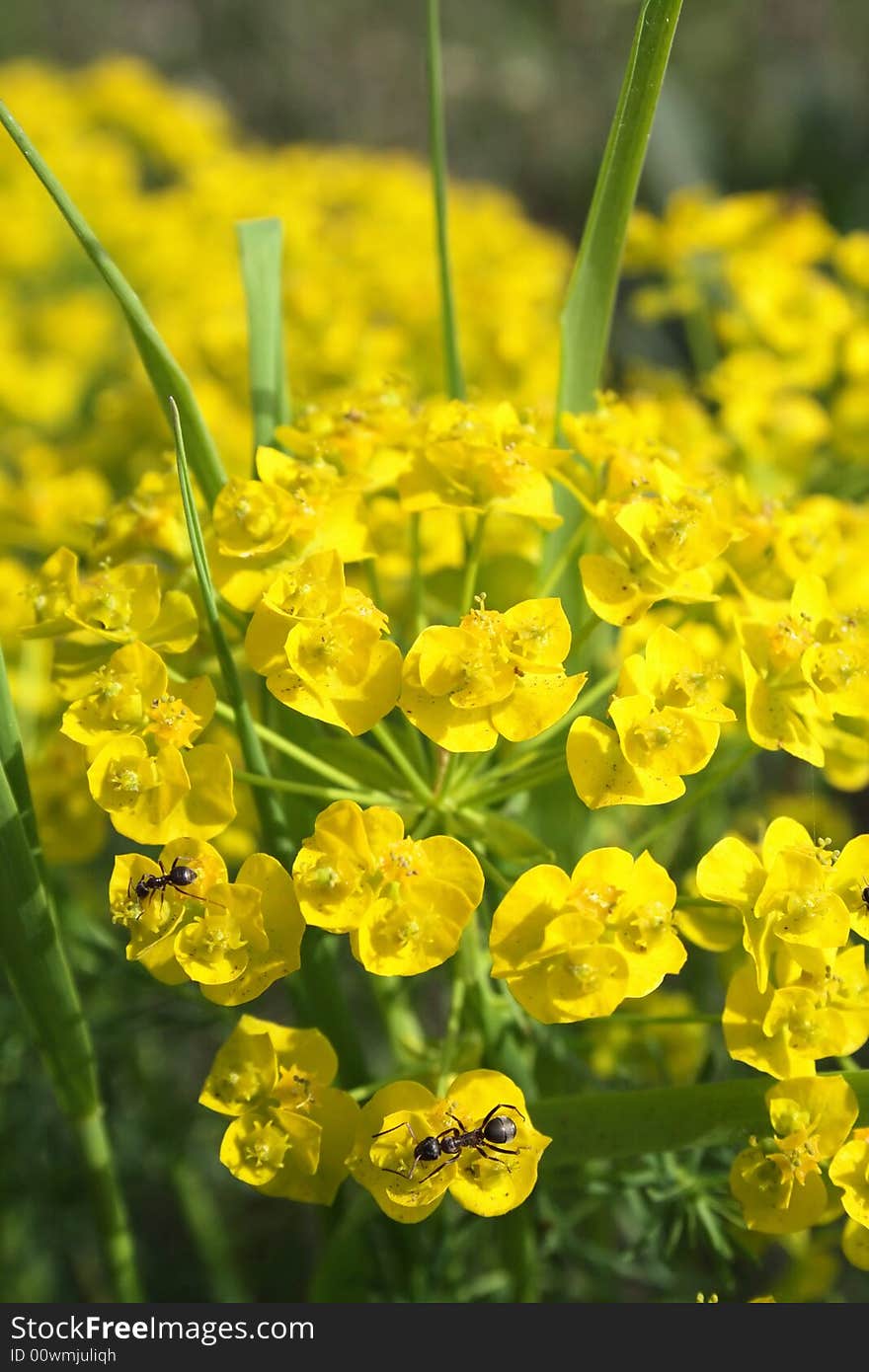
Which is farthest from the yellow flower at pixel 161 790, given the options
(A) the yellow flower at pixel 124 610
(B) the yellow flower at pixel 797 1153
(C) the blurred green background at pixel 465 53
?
(C) the blurred green background at pixel 465 53

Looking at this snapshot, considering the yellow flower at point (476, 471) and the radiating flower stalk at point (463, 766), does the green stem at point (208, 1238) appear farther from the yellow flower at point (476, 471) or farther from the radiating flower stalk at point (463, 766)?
the yellow flower at point (476, 471)

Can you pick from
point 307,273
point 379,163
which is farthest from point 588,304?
point 379,163

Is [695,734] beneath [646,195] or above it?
above

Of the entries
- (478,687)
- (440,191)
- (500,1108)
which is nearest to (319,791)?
(478,687)

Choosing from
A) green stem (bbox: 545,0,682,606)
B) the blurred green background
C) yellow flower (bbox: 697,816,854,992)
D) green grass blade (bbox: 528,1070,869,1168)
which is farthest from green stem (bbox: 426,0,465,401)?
the blurred green background

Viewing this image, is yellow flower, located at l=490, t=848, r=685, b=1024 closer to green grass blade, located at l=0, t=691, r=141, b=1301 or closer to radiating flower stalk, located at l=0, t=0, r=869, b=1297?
radiating flower stalk, located at l=0, t=0, r=869, b=1297

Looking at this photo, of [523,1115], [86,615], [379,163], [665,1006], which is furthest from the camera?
[379,163]

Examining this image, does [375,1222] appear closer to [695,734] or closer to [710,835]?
[695,734]
